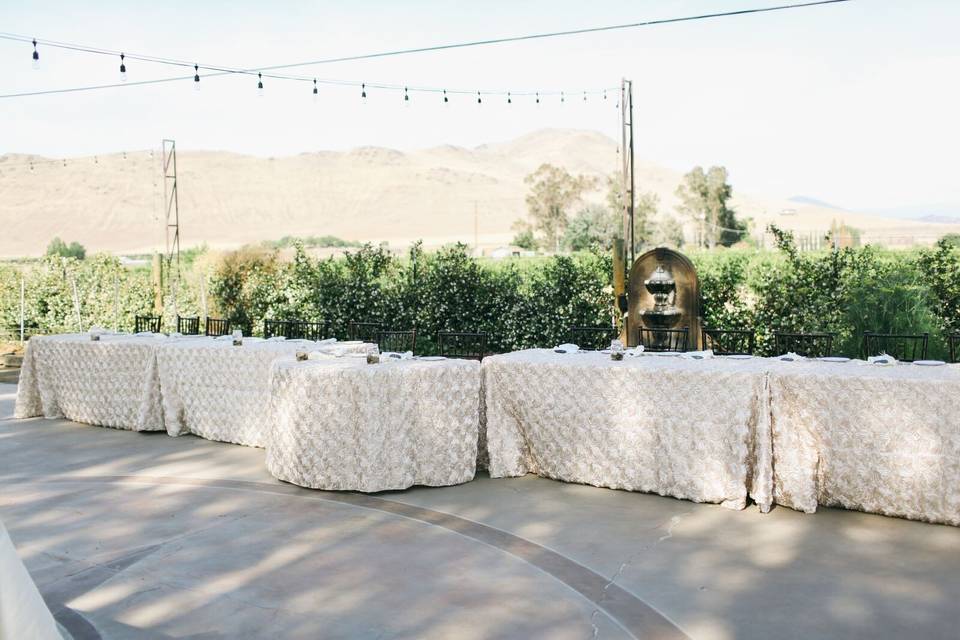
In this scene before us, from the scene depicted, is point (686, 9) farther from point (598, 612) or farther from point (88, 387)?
point (598, 612)

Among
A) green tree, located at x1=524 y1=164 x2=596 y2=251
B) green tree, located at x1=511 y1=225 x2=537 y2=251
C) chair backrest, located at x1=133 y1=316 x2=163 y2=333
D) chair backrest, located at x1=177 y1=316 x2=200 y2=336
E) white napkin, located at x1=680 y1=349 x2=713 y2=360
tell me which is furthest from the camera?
green tree, located at x1=511 y1=225 x2=537 y2=251

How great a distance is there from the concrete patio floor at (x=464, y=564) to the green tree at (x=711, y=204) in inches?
2540

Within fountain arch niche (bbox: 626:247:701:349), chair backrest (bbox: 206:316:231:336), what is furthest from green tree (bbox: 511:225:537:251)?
fountain arch niche (bbox: 626:247:701:349)

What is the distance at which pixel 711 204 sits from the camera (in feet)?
223

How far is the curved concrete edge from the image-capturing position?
3.40 m

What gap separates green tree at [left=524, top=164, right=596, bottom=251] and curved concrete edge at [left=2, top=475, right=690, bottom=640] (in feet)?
200

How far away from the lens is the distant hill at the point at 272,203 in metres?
71.1

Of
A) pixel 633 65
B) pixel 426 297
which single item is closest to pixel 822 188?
pixel 633 65

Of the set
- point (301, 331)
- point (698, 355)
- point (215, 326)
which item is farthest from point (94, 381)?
point (698, 355)

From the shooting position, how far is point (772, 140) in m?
77.7

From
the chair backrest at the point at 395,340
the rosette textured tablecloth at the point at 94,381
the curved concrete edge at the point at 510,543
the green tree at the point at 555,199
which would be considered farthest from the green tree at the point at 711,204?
the curved concrete edge at the point at 510,543

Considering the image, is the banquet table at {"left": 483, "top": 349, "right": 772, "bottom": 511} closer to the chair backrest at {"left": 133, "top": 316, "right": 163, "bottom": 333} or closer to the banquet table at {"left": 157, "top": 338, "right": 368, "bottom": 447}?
the banquet table at {"left": 157, "top": 338, "right": 368, "bottom": 447}

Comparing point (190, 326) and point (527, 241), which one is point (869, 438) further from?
point (527, 241)

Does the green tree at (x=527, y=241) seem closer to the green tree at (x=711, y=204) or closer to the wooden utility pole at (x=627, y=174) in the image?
the green tree at (x=711, y=204)
